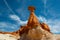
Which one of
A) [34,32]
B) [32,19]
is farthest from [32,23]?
[34,32]

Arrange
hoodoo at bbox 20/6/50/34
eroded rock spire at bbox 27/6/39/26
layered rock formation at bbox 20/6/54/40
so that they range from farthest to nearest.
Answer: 1. eroded rock spire at bbox 27/6/39/26
2. hoodoo at bbox 20/6/50/34
3. layered rock formation at bbox 20/6/54/40

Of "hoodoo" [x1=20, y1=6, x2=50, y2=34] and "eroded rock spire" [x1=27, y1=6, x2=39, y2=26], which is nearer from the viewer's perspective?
"hoodoo" [x1=20, y1=6, x2=50, y2=34]

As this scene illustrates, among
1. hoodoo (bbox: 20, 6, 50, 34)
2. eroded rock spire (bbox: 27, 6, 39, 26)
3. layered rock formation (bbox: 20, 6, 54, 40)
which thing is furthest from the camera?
eroded rock spire (bbox: 27, 6, 39, 26)

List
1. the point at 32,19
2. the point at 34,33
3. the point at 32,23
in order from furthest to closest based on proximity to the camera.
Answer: the point at 32,19 → the point at 32,23 → the point at 34,33

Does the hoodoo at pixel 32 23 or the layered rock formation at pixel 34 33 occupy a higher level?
the hoodoo at pixel 32 23

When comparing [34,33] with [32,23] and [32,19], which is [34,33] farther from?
[32,19]

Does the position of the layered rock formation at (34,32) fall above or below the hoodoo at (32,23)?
below

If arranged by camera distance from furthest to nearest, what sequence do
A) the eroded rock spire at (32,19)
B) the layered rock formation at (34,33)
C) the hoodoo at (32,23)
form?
the eroded rock spire at (32,19) < the hoodoo at (32,23) < the layered rock formation at (34,33)

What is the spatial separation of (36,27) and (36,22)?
1174 millimetres

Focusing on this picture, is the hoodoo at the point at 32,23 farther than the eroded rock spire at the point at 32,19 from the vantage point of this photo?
No

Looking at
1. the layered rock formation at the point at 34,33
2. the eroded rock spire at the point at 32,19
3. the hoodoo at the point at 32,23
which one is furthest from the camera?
→ the eroded rock spire at the point at 32,19

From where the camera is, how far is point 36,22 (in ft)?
50.0

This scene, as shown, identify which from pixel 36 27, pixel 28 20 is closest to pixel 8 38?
pixel 28 20

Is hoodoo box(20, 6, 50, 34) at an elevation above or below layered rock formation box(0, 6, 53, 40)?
above
